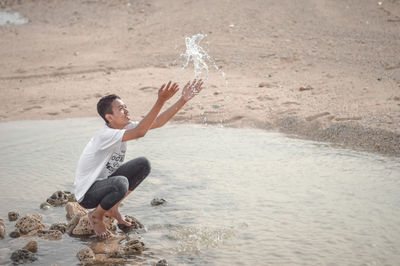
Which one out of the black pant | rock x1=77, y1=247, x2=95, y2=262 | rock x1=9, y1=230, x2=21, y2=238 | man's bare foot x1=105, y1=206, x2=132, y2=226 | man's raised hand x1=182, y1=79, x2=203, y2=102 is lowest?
rock x1=9, y1=230, x2=21, y2=238

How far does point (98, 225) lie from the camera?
A: 3.91 meters

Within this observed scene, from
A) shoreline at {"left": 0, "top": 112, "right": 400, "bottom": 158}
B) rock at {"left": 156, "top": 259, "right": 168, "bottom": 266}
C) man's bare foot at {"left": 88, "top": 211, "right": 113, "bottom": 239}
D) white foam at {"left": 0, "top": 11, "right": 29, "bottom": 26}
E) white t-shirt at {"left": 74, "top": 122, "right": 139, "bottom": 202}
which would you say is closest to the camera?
rock at {"left": 156, "top": 259, "right": 168, "bottom": 266}

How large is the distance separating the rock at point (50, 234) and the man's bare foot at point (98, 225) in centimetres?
29

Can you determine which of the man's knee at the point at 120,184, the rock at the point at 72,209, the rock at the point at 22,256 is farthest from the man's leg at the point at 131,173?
the rock at the point at 22,256

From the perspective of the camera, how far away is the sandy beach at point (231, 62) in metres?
7.22

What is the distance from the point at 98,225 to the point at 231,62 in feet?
22.6

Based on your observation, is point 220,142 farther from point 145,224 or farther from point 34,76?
point 34,76

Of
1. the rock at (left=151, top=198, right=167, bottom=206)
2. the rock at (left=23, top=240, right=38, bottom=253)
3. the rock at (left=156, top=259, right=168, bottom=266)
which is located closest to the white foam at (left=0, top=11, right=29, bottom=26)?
the rock at (left=151, top=198, right=167, bottom=206)

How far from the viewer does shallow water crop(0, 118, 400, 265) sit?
3.70 m

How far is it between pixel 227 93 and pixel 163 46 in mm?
3672

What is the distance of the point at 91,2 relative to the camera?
1502 cm

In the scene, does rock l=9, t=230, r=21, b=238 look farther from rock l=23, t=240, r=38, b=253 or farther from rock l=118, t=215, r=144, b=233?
rock l=118, t=215, r=144, b=233

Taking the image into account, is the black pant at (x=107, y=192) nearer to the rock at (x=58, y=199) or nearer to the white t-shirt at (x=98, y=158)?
the white t-shirt at (x=98, y=158)

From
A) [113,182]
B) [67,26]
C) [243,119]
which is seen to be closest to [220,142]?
[243,119]
